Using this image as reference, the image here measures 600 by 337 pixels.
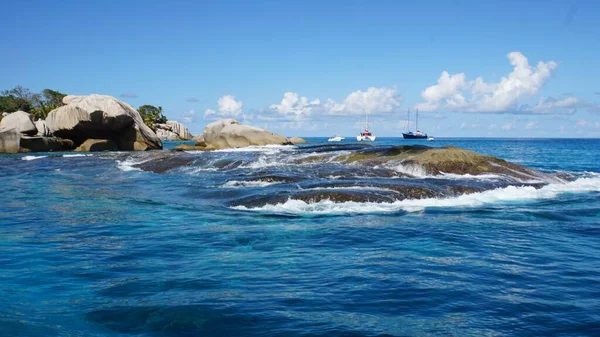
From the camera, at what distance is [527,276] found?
7758 mm

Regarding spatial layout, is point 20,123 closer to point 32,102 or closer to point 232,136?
point 232,136

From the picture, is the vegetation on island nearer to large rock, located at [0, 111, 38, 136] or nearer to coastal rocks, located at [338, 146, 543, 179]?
large rock, located at [0, 111, 38, 136]

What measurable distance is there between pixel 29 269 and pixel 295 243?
4.68 metres

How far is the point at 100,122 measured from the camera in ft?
158

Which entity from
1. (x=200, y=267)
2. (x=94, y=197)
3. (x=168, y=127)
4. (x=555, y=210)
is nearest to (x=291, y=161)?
(x=94, y=197)

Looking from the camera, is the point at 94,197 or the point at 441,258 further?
the point at 94,197

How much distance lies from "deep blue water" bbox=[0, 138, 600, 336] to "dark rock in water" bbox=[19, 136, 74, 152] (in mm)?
36592

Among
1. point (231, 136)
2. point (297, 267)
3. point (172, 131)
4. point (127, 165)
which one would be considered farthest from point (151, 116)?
point (297, 267)

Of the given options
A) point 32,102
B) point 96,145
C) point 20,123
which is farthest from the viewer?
point 32,102

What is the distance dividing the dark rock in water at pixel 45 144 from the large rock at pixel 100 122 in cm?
68

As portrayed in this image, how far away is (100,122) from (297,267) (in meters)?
44.7

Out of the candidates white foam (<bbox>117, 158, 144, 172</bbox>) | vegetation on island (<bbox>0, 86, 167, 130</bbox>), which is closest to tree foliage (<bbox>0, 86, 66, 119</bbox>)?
vegetation on island (<bbox>0, 86, 167, 130</bbox>)

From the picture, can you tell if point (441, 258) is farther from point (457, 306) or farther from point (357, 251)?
point (457, 306)

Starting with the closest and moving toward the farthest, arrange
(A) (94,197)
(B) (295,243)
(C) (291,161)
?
(B) (295,243) → (A) (94,197) → (C) (291,161)
